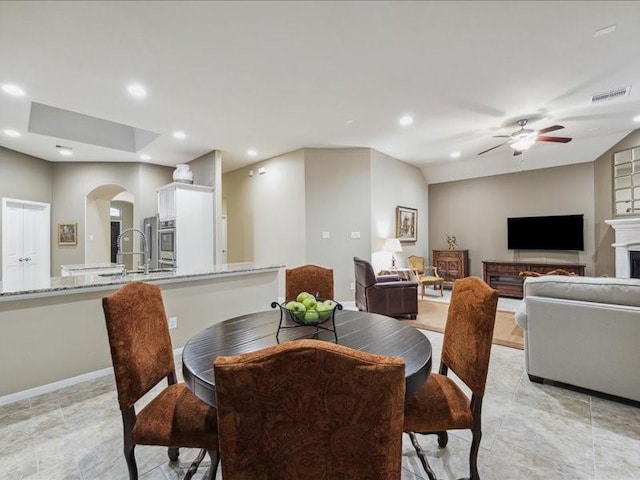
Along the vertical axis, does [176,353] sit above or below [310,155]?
below

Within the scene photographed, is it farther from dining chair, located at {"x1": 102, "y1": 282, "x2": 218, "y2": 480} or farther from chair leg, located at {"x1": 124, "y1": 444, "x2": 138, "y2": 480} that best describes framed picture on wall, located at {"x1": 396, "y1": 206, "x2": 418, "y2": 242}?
chair leg, located at {"x1": 124, "y1": 444, "x2": 138, "y2": 480}

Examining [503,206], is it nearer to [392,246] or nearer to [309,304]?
[392,246]

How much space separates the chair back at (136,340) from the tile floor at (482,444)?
60 centimetres

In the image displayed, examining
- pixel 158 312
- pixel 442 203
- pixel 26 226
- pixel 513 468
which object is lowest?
pixel 513 468

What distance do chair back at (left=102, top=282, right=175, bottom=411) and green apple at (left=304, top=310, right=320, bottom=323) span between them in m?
0.77

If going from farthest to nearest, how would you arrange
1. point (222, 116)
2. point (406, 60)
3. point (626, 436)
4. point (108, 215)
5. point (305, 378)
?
point (108, 215), point (222, 116), point (406, 60), point (626, 436), point (305, 378)

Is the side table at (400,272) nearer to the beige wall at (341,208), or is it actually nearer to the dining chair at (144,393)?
the beige wall at (341,208)

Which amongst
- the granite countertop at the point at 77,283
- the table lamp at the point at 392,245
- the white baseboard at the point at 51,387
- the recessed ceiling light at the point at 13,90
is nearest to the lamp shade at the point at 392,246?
the table lamp at the point at 392,245

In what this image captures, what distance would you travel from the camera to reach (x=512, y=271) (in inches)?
233

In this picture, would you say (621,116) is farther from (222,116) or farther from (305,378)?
(305,378)

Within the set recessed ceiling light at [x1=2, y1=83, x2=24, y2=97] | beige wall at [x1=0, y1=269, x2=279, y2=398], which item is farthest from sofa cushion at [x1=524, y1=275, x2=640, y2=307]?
recessed ceiling light at [x1=2, y1=83, x2=24, y2=97]

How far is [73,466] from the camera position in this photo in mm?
1634

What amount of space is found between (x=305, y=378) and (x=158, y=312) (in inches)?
48.6

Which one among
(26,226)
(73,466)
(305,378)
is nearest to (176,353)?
(73,466)
